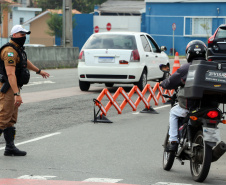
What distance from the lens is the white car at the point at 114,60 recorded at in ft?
57.0

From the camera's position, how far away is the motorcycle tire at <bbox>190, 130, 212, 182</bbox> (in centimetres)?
678

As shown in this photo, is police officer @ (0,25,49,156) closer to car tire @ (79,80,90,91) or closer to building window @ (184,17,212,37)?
car tire @ (79,80,90,91)

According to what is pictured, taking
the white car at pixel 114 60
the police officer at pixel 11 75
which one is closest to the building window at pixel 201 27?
the white car at pixel 114 60

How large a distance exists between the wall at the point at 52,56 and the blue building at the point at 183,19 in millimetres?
24849

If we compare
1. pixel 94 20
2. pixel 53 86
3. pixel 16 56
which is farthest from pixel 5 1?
pixel 16 56

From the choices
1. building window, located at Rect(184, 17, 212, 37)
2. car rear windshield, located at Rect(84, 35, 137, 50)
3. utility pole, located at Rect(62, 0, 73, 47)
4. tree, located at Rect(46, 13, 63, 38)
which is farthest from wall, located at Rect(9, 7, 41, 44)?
car rear windshield, located at Rect(84, 35, 137, 50)

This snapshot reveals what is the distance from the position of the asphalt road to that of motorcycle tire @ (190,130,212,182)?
0.15 m

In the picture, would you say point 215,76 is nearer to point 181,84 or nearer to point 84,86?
point 181,84

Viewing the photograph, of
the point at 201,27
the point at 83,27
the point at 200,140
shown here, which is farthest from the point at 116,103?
the point at 83,27

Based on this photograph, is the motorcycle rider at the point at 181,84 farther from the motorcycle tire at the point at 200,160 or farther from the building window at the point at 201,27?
the building window at the point at 201,27

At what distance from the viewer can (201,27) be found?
56.8 meters

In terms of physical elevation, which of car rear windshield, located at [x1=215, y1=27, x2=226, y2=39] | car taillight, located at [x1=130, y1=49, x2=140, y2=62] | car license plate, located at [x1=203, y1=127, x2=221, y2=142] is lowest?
car taillight, located at [x1=130, y1=49, x2=140, y2=62]

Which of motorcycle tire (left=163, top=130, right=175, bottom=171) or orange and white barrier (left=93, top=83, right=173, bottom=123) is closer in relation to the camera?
motorcycle tire (left=163, top=130, right=175, bottom=171)

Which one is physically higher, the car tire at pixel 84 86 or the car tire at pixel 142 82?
the car tire at pixel 142 82
